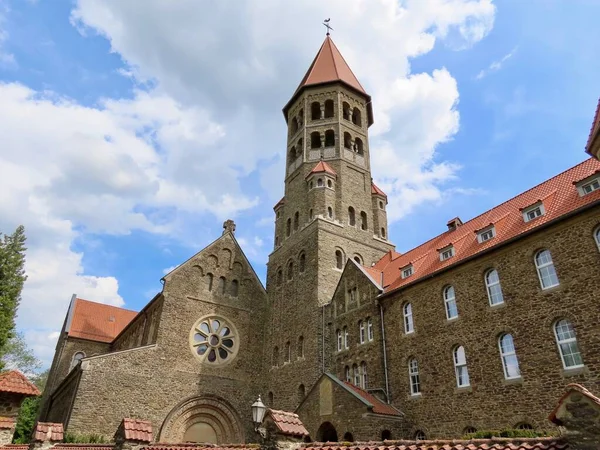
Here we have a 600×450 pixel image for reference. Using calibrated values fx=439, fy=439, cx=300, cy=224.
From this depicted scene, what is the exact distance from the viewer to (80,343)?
39.8m

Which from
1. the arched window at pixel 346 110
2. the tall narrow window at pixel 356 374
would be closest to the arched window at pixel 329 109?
the arched window at pixel 346 110

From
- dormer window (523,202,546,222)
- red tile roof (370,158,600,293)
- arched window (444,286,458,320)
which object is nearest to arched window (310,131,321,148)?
red tile roof (370,158,600,293)

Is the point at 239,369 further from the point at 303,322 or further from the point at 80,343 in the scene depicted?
the point at 80,343

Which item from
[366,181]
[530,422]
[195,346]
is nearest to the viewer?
[530,422]

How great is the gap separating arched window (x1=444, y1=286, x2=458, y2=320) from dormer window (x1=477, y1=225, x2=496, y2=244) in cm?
239

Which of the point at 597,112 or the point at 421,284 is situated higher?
the point at 597,112

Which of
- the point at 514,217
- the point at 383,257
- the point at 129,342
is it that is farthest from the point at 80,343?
the point at 514,217

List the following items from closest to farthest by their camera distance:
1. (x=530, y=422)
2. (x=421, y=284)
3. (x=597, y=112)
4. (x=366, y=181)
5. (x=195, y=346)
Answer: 1. (x=597, y=112)
2. (x=530, y=422)
3. (x=421, y=284)
4. (x=195, y=346)
5. (x=366, y=181)


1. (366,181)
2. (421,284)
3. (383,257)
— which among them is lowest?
(421,284)

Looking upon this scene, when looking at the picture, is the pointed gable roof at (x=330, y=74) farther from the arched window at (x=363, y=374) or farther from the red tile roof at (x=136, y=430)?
the red tile roof at (x=136, y=430)

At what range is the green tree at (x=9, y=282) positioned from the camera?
84.4 feet

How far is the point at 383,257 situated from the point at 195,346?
1310 centimetres

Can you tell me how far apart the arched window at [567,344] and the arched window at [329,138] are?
71.5ft

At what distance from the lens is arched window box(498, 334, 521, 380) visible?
49.3ft
